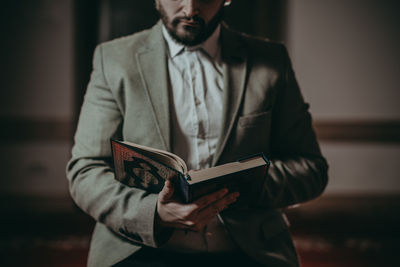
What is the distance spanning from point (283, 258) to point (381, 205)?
2.33m

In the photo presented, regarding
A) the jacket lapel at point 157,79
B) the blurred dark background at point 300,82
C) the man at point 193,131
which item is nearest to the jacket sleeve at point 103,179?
the man at point 193,131

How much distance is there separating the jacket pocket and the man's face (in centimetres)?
27

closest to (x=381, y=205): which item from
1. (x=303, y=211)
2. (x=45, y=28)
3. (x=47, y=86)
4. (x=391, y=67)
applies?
(x=303, y=211)

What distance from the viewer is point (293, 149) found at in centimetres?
115

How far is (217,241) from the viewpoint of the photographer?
1067mm

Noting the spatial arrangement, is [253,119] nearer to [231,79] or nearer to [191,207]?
[231,79]

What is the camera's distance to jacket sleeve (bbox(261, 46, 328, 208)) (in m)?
1.10

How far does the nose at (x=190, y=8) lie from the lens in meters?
1.04

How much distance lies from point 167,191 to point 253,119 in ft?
1.16

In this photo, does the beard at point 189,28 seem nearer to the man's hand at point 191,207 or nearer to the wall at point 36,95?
the man's hand at point 191,207

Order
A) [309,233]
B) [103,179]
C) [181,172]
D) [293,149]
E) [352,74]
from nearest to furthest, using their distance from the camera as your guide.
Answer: [181,172], [103,179], [293,149], [309,233], [352,74]

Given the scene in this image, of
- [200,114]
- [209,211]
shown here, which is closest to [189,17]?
[200,114]

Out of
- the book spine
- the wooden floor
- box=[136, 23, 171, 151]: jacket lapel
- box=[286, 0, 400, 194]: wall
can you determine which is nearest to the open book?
the book spine

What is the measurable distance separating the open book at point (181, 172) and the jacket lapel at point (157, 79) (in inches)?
5.6
